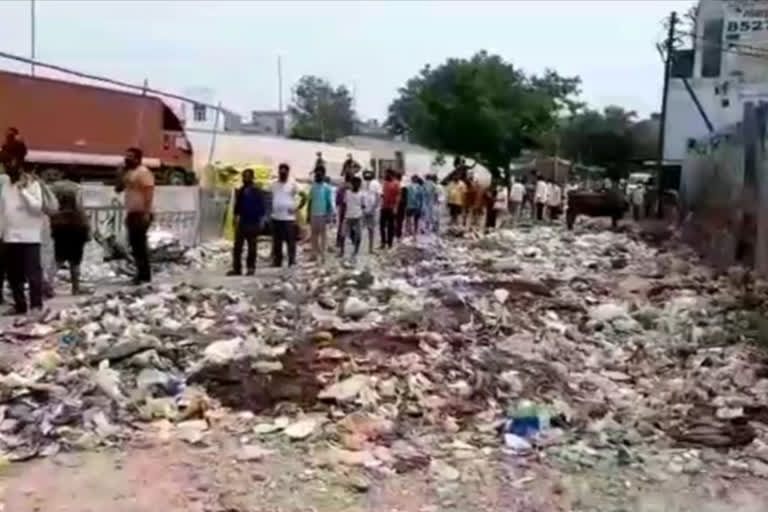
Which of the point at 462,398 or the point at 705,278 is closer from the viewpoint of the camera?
the point at 462,398

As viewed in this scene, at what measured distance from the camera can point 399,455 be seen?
571cm

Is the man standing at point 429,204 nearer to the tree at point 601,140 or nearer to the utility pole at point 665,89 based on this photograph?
the utility pole at point 665,89

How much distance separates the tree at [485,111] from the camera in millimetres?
47250

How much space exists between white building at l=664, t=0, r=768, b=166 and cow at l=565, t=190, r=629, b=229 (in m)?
6.47

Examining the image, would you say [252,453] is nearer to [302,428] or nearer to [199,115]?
[302,428]

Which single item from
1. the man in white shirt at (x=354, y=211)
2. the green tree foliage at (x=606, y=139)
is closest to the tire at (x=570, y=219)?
the man in white shirt at (x=354, y=211)

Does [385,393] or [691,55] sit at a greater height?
[691,55]

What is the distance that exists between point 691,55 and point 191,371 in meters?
35.3

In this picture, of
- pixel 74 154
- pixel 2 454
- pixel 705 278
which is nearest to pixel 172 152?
pixel 74 154

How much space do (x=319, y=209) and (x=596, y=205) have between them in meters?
15.7

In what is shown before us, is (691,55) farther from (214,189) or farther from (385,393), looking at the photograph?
(385,393)

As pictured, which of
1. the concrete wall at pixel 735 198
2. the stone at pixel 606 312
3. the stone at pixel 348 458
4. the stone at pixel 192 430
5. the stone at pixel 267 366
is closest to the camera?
the stone at pixel 348 458

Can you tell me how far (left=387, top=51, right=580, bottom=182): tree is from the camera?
155ft

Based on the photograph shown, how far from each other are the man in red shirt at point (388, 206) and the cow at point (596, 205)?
34.4ft
